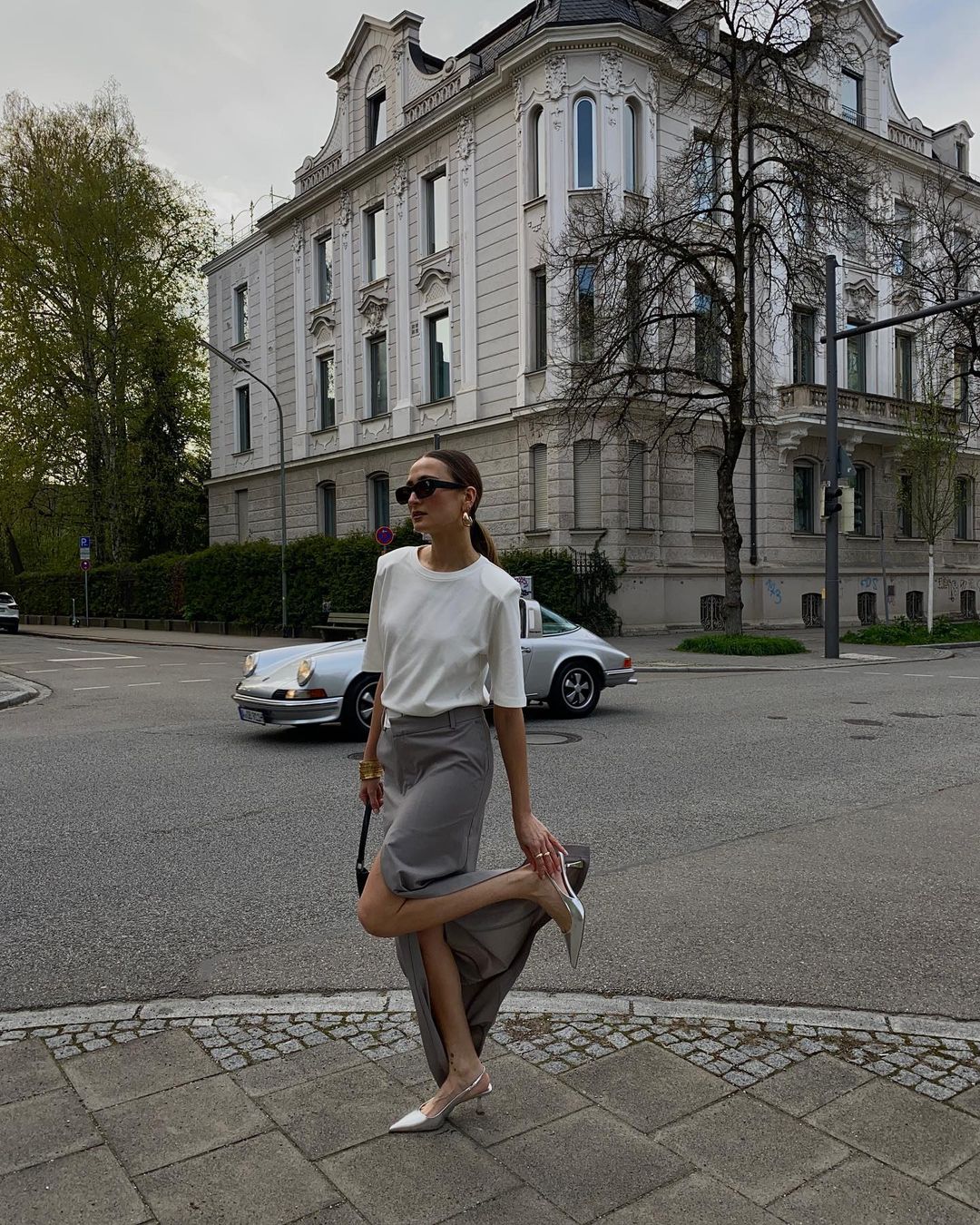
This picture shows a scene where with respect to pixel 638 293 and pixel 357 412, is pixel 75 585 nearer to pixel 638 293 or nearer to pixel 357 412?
pixel 357 412

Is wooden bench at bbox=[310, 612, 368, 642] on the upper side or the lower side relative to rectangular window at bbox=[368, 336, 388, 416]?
lower

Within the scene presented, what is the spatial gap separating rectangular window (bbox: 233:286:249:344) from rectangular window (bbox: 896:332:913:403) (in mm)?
23432

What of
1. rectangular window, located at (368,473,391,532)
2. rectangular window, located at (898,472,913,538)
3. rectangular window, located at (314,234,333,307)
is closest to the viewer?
rectangular window, located at (898,472,913,538)

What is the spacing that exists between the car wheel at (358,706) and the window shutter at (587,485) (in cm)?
1666

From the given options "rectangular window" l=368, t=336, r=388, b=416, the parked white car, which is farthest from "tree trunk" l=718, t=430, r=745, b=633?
the parked white car

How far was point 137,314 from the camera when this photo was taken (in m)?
38.1

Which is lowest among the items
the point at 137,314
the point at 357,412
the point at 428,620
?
the point at 428,620

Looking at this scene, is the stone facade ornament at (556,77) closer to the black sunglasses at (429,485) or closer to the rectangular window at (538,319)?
the rectangular window at (538,319)

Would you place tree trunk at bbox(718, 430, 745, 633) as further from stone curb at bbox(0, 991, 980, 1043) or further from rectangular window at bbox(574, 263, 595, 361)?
stone curb at bbox(0, 991, 980, 1043)

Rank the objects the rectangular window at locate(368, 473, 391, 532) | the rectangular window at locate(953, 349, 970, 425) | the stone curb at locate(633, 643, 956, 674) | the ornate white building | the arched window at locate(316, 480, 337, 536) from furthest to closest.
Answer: the arched window at locate(316, 480, 337, 536) → the rectangular window at locate(368, 473, 391, 532) → the rectangular window at locate(953, 349, 970, 425) → the ornate white building → the stone curb at locate(633, 643, 956, 674)

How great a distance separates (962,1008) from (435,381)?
28782 mm

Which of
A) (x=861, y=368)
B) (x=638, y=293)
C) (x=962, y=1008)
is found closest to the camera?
(x=962, y=1008)

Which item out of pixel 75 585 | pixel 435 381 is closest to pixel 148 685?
pixel 435 381

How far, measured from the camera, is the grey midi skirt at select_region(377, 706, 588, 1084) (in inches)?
115
